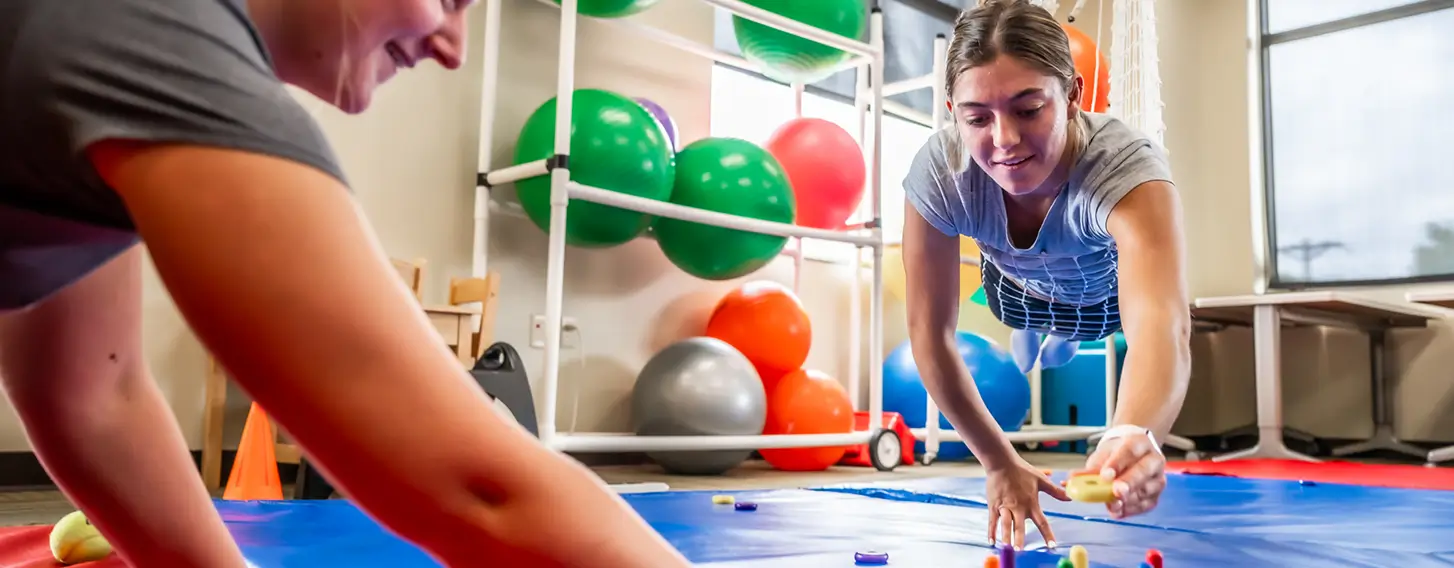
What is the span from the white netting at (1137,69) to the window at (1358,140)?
198 centimetres

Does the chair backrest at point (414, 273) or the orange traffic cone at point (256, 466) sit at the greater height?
the chair backrest at point (414, 273)

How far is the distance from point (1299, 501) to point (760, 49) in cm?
198

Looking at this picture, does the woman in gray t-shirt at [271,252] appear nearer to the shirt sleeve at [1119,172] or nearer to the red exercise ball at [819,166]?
the shirt sleeve at [1119,172]

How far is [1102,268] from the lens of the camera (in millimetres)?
1648

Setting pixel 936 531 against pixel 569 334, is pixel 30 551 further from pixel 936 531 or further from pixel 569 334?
pixel 569 334

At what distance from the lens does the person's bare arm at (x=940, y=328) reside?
4.83ft

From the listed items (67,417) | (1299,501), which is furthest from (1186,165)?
(67,417)

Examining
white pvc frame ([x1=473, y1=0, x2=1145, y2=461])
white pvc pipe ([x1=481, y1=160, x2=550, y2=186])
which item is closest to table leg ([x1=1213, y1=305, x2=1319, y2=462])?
white pvc frame ([x1=473, y1=0, x2=1145, y2=461])

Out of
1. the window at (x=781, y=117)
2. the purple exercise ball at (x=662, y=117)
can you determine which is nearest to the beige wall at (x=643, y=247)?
the window at (x=781, y=117)

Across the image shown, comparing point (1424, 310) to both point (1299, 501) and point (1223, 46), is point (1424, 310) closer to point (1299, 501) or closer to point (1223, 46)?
point (1223, 46)

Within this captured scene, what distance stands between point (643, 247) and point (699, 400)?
0.85 m

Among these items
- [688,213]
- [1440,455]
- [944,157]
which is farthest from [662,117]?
[1440,455]

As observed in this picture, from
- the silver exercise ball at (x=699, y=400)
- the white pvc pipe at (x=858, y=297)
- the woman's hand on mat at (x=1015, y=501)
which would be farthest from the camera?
the white pvc pipe at (x=858, y=297)

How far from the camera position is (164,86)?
315mm
